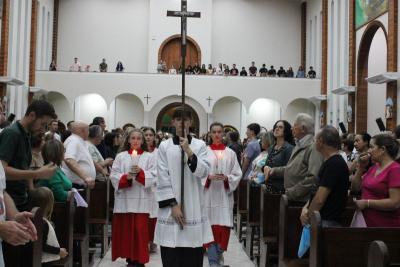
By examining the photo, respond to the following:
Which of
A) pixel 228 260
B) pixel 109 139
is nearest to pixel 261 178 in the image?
pixel 228 260

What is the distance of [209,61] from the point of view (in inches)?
1209

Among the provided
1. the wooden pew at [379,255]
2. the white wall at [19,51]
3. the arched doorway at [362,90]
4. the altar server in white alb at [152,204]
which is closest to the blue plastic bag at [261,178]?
the altar server in white alb at [152,204]

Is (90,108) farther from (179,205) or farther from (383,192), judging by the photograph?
(383,192)

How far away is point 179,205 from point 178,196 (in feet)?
0.31

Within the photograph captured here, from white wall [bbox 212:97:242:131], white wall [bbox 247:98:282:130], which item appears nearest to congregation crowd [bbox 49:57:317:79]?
white wall [bbox 212:97:242:131]

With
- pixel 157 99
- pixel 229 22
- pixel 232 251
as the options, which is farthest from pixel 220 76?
pixel 232 251

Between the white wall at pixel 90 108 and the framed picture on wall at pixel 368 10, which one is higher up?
the framed picture on wall at pixel 368 10

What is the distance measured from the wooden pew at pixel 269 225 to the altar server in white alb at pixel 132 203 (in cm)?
157

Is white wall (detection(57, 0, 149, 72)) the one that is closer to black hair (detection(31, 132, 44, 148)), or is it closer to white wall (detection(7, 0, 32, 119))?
white wall (detection(7, 0, 32, 119))

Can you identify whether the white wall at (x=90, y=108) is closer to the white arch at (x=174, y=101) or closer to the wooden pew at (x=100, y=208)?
the white arch at (x=174, y=101)

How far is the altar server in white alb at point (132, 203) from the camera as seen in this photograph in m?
7.89

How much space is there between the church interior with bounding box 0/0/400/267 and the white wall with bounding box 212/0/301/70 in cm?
6

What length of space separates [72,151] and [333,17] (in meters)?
19.9

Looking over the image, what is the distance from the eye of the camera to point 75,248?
304 inches
